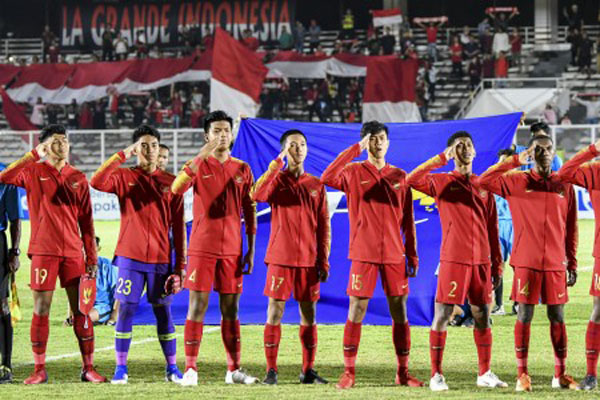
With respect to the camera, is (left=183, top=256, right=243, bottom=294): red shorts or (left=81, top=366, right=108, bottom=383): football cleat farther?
(left=81, top=366, right=108, bottom=383): football cleat

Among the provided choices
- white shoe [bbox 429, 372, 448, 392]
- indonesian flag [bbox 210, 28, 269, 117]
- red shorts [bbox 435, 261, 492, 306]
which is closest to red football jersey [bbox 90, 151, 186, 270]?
red shorts [bbox 435, 261, 492, 306]

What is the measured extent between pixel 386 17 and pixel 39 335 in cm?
3255

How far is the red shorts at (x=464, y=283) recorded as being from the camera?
932cm

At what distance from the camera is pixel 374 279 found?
31.2 ft

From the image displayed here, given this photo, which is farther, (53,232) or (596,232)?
(53,232)

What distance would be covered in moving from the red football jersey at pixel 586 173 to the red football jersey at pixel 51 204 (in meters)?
3.74

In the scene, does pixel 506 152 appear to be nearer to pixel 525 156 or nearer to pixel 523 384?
pixel 525 156

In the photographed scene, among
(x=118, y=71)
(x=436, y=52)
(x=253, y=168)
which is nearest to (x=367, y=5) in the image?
(x=436, y=52)

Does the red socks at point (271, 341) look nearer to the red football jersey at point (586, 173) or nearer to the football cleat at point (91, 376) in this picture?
the football cleat at point (91, 376)

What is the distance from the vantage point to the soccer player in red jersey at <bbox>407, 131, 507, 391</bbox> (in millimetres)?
9344

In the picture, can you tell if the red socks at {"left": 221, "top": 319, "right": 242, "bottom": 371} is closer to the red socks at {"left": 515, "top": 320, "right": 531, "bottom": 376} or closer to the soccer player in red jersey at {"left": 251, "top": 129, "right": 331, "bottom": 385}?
the soccer player in red jersey at {"left": 251, "top": 129, "right": 331, "bottom": 385}

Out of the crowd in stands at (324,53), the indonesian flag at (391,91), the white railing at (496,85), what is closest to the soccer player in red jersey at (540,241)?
A: the indonesian flag at (391,91)

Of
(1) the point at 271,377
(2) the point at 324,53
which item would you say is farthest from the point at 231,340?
(2) the point at 324,53

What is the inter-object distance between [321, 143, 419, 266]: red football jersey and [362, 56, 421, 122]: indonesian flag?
24.6m
